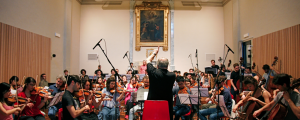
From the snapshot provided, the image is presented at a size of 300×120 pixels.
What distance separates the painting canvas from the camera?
11.9 metres

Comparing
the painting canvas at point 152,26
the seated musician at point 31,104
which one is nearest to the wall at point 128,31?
the painting canvas at point 152,26

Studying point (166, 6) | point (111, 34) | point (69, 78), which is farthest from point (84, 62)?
point (69, 78)

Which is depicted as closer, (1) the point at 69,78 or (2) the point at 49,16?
(1) the point at 69,78

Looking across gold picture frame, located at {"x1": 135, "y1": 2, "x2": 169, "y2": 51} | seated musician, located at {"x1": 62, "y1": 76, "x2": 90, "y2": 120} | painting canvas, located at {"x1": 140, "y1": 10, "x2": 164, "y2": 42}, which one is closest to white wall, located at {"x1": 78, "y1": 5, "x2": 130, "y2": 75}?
gold picture frame, located at {"x1": 135, "y1": 2, "x2": 169, "y2": 51}

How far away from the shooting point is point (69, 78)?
9.60ft

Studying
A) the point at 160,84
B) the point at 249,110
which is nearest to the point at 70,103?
the point at 160,84

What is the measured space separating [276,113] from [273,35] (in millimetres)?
6164

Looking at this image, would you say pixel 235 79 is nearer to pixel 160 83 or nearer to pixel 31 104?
pixel 160 83

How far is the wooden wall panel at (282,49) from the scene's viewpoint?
21.1ft

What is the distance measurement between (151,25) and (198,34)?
9.83ft

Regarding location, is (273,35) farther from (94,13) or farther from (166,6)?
(94,13)

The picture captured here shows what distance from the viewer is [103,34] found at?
1195 cm

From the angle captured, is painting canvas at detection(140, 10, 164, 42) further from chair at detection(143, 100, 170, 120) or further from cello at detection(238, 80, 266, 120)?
chair at detection(143, 100, 170, 120)

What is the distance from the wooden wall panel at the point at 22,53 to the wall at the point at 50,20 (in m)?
0.27
